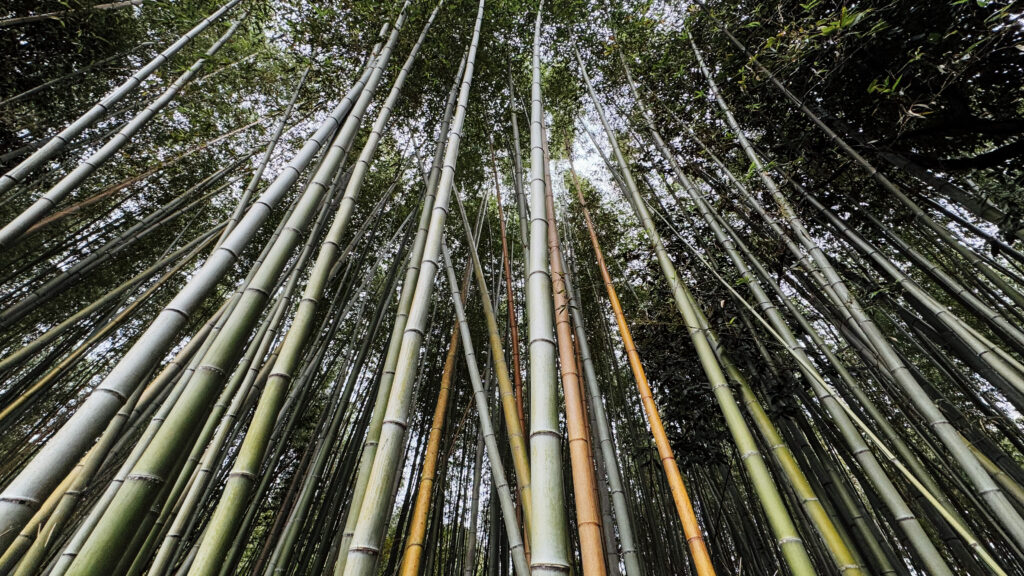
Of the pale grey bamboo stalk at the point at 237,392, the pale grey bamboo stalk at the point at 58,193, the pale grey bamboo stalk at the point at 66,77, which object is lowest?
the pale grey bamboo stalk at the point at 237,392

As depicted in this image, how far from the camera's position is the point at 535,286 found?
0.93 metres

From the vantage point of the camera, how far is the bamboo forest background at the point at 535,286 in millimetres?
860

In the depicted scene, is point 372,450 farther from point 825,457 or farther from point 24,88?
point 24,88

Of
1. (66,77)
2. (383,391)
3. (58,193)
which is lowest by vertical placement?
(383,391)

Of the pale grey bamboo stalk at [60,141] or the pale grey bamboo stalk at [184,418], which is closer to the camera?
the pale grey bamboo stalk at [184,418]

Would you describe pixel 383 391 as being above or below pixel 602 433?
below

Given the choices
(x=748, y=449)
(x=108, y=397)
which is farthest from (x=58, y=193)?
(x=748, y=449)

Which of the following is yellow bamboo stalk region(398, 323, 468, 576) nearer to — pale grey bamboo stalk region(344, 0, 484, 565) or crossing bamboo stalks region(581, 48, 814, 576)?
pale grey bamboo stalk region(344, 0, 484, 565)

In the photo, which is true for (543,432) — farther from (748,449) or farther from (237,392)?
(237,392)

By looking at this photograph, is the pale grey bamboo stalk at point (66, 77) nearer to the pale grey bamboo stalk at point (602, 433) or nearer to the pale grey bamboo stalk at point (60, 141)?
the pale grey bamboo stalk at point (60, 141)

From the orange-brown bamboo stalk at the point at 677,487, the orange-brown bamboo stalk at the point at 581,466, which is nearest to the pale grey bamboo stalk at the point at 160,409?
the orange-brown bamboo stalk at the point at 581,466

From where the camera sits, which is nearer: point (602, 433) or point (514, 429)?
point (514, 429)

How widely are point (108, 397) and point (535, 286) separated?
755 mm

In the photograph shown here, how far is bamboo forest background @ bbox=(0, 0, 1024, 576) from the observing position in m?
0.86
